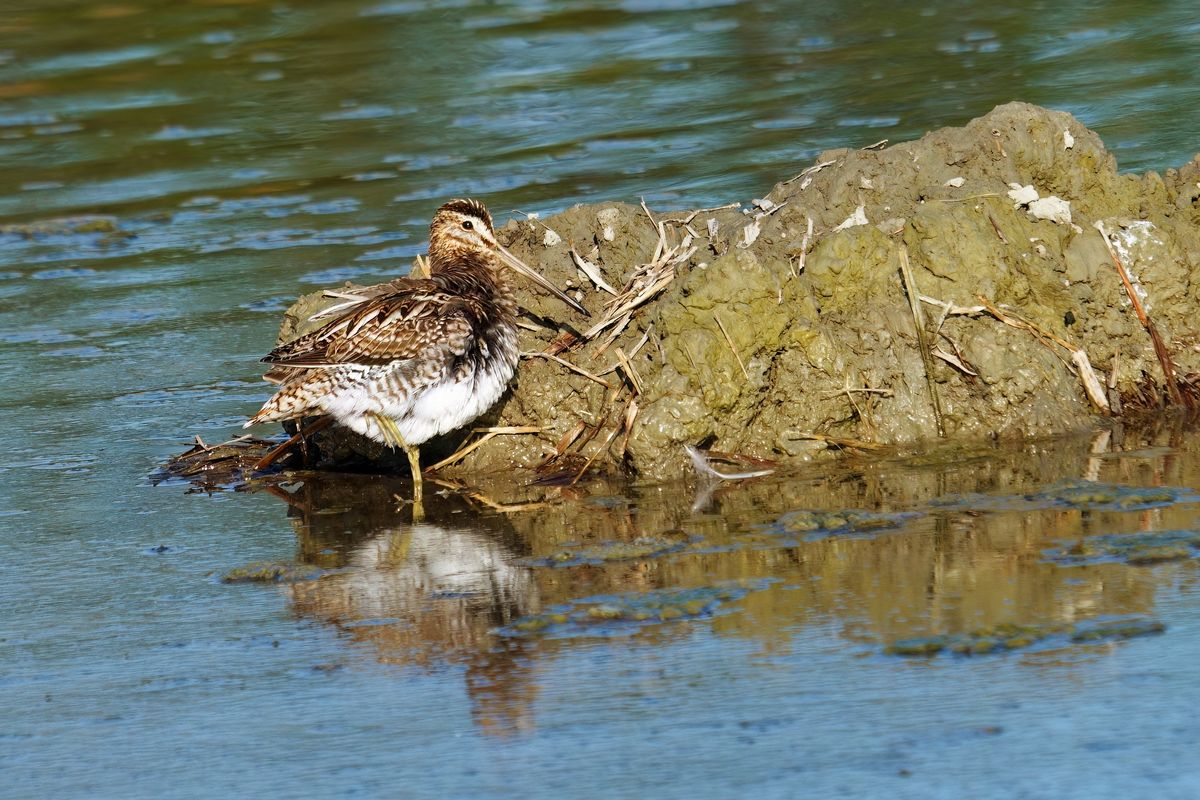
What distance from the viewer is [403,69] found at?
54.0 feet

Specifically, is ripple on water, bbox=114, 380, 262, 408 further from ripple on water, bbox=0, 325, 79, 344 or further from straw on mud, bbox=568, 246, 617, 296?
straw on mud, bbox=568, 246, 617, 296

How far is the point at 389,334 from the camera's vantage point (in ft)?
24.2

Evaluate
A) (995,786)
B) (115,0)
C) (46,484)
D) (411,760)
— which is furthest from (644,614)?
(115,0)

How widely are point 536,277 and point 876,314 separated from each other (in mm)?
1549

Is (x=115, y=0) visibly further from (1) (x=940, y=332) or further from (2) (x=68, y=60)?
(1) (x=940, y=332)

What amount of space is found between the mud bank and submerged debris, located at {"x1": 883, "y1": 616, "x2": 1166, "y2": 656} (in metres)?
2.28

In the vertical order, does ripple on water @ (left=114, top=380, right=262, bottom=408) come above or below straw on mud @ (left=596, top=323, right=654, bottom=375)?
above

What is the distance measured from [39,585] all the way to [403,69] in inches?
427

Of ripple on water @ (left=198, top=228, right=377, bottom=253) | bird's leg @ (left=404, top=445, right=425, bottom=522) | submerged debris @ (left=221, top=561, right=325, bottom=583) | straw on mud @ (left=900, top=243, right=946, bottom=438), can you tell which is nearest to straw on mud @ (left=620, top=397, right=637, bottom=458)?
bird's leg @ (left=404, top=445, right=425, bottom=522)

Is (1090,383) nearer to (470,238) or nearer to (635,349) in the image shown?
(635,349)

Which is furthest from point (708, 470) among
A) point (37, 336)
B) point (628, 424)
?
point (37, 336)

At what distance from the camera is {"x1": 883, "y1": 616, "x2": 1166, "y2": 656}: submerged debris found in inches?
192

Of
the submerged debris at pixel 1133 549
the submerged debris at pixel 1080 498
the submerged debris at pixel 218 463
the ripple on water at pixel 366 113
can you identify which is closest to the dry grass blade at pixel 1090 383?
the submerged debris at pixel 1080 498

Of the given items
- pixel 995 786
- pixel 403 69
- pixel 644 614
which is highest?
pixel 403 69
